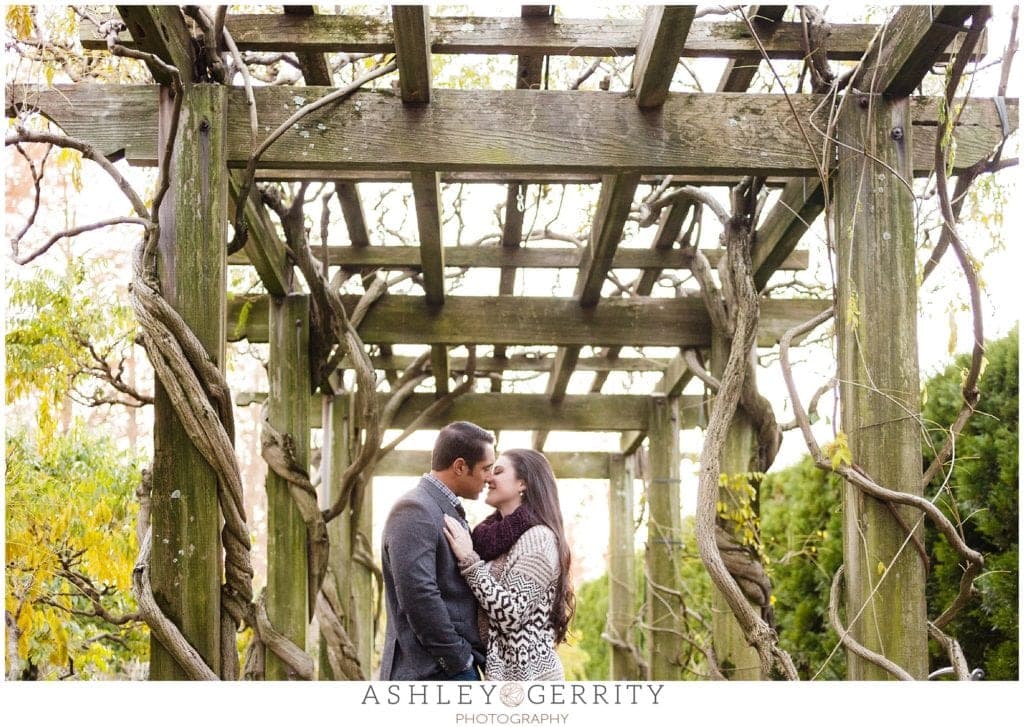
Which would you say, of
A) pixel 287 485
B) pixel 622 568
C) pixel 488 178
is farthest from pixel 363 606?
pixel 488 178

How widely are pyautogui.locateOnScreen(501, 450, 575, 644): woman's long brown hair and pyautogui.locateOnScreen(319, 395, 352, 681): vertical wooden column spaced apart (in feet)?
9.27

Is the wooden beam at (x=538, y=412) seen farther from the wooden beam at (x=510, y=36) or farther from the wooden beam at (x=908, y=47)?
the wooden beam at (x=908, y=47)

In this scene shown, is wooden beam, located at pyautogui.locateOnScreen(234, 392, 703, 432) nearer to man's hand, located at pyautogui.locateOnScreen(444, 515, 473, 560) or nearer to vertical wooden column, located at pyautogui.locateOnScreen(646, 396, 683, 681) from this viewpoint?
vertical wooden column, located at pyautogui.locateOnScreen(646, 396, 683, 681)

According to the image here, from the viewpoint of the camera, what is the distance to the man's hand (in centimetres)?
264

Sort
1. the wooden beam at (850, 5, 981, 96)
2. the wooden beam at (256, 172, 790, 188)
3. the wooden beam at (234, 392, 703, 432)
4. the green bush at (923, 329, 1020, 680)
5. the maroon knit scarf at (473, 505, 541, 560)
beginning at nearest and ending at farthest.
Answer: the wooden beam at (850, 5, 981, 96) → the maroon knit scarf at (473, 505, 541, 560) → the wooden beam at (256, 172, 790, 188) → the green bush at (923, 329, 1020, 680) → the wooden beam at (234, 392, 703, 432)

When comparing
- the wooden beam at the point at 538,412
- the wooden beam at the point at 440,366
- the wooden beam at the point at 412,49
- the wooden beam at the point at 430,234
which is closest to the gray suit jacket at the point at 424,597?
the wooden beam at the point at 412,49

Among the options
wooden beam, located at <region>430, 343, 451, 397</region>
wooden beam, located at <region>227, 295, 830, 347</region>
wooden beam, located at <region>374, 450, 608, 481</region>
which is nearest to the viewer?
wooden beam, located at <region>227, 295, 830, 347</region>

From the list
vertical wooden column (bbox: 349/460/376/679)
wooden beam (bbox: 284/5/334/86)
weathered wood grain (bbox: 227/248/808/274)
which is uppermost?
wooden beam (bbox: 284/5/334/86)

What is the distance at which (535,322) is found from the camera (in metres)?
4.80

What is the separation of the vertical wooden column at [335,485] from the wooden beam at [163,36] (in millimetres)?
3227

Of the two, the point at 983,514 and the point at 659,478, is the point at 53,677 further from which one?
the point at 983,514

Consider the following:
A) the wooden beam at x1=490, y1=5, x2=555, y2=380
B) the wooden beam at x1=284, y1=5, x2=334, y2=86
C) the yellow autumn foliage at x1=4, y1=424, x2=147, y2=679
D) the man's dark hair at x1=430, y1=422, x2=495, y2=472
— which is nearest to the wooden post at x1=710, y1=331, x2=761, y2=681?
the wooden beam at x1=490, y1=5, x2=555, y2=380

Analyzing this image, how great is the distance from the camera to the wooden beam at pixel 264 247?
3465 millimetres

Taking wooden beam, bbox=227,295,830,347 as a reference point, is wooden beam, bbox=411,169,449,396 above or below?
above
